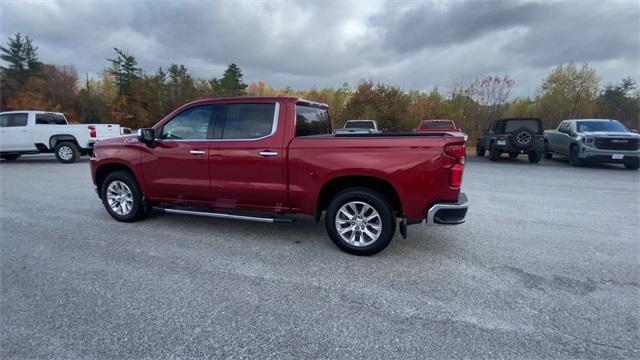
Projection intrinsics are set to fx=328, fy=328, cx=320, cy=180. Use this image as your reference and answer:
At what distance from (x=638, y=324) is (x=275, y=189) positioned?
144 inches

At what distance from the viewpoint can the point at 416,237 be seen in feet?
14.9

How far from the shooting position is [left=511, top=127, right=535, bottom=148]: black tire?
12.8 meters

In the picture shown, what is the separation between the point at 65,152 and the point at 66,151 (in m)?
0.05

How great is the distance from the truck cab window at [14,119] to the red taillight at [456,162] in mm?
15192

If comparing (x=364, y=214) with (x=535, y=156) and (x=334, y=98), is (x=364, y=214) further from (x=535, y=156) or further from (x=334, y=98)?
(x=334, y=98)

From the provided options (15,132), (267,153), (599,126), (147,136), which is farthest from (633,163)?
(15,132)

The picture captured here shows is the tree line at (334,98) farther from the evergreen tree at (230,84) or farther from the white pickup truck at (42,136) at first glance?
the white pickup truck at (42,136)

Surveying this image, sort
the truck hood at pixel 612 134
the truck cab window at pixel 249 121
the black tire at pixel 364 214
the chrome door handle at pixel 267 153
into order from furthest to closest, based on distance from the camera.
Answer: the truck hood at pixel 612 134 < the truck cab window at pixel 249 121 < the chrome door handle at pixel 267 153 < the black tire at pixel 364 214

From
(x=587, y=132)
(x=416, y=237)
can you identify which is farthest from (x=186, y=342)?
(x=587, y=132)

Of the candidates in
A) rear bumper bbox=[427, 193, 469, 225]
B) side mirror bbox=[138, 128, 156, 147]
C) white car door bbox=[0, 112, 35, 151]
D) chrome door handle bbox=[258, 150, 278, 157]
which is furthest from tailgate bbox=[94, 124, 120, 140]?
rear bumper bbox=[427, 193, 469, 225]

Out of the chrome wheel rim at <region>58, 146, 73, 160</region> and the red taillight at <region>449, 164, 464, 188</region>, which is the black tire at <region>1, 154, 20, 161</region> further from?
the red taillight at <region>449, 164, 464, 188</region>

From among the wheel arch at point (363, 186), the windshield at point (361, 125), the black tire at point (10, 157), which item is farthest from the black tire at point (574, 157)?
the black tire at point (10, 157)

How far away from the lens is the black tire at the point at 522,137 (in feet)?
42.1

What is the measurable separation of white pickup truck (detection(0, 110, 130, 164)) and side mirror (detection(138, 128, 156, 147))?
9736 millimetres
